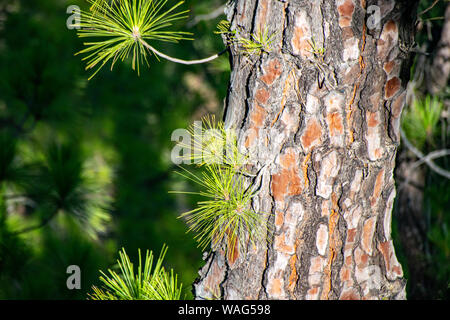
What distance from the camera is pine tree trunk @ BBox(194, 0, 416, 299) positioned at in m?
0.68

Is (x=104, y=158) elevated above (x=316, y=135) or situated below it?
above

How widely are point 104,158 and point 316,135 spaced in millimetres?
2059

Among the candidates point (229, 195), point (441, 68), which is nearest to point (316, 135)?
point (229, 195)

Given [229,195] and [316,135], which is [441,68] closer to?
[316,135]

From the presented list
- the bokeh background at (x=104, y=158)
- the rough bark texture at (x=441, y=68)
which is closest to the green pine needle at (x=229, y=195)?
the bokeh background at (x=104, y=158)

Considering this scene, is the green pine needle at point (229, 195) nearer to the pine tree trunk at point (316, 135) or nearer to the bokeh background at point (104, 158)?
the pine tree trunk at point (316, 135)

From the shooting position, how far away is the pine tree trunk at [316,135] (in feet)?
2.23

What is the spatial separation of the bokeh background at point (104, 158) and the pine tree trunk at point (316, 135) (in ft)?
1.20

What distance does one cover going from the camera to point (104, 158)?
2.52 metres

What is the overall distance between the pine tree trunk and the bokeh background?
14.4 inches

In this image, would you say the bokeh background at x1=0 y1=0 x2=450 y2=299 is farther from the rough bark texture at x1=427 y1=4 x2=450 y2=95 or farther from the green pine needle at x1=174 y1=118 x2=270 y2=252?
the green pine needle at x1=174 y1=118 x2=270 y2=252
